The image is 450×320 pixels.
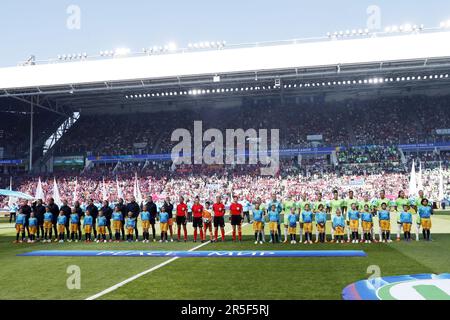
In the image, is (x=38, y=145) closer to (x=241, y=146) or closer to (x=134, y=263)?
(x=241, y=146)

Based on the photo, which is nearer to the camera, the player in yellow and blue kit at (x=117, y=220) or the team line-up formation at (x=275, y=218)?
the team line-up formation at (x=275, y=218)

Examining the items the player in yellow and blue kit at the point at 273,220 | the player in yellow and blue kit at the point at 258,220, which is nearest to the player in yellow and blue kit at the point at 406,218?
the player in yellow and blue kit at the point at 273,220

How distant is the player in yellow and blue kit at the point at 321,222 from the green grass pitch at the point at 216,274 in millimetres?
1391

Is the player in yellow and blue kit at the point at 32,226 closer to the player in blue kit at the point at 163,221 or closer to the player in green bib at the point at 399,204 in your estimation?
the player in blue kit at the point at 163,221

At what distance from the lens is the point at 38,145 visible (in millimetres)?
51375

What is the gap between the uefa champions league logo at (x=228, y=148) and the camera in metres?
42.7

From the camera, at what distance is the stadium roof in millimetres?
33781

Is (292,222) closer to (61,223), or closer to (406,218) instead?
(406,218)

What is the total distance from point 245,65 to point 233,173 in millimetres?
10407

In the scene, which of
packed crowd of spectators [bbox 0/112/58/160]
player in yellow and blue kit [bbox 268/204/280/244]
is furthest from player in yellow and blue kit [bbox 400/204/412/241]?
packed crowd of spectators [bbox 0/112/58/160]

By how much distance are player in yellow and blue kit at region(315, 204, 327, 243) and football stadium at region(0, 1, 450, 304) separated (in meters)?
0.07

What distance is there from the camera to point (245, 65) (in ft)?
116

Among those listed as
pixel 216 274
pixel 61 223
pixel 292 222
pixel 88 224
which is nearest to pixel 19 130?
pixel 61 223
